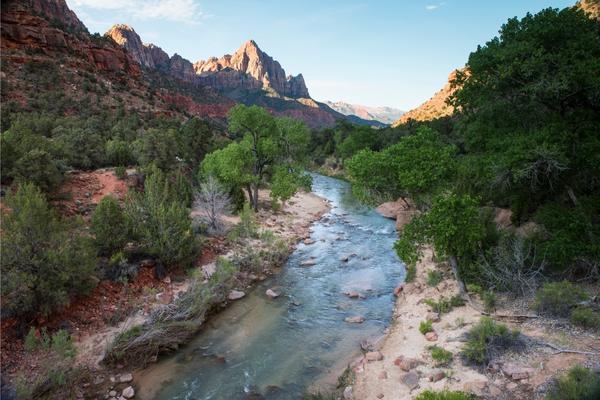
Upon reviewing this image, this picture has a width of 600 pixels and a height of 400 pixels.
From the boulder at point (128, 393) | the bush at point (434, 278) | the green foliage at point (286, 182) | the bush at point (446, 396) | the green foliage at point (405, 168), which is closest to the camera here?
the bush at point (446, 396)

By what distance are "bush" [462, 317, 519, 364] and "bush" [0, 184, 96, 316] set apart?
11.4 m

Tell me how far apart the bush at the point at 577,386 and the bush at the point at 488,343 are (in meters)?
1.73

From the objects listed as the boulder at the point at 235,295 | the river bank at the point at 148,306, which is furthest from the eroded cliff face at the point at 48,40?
the boulder at the point at 235,295

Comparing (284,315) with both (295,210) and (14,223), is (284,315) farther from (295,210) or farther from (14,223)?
(295,210)

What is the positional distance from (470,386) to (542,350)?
2282 millimetres

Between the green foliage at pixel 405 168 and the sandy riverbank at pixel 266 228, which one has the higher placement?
the green foliage at pixel 405 168

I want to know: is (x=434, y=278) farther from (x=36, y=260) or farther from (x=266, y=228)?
(x=36, y=260)

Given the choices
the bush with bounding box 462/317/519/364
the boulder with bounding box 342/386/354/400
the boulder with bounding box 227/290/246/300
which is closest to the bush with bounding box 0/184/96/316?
the boulder with bounding box 227/290/246/300

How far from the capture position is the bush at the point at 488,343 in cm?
940

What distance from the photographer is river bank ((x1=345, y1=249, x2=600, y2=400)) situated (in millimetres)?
8352

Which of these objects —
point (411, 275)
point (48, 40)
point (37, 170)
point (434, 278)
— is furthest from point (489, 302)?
point (48, 40)

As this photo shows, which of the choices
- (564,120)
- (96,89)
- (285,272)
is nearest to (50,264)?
(285,272)

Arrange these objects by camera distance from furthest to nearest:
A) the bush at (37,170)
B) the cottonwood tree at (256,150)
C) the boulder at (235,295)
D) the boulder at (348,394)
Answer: the cottonwood tree at (256,150)
the bush at (37,170)
the boulder at (235,295)
the boulder at (348,394)

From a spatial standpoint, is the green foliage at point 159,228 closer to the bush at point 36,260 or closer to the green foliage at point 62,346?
the bush at point 36,260
